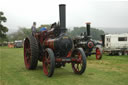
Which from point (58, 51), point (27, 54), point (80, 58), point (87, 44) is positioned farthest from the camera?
point (87, 44)

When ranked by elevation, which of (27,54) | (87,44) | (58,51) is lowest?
(27,54)

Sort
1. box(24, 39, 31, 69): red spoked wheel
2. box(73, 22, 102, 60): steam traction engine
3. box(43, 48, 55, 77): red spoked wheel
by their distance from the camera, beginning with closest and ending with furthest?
box(43, 48, 55, 77): red spoked wheel → box(24, 39, 31, 69): red spoked wheel → box(73, 22, 102, 60): steam traction engine

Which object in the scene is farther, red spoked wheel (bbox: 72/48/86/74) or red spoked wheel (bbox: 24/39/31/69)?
red spoked wheel (bbox: 24/39/31/69)

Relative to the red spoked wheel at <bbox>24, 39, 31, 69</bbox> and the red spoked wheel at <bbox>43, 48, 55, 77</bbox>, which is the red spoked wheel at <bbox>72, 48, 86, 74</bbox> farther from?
the red spoked wheel at <bbox>24, 39, 31, 69</bbox>

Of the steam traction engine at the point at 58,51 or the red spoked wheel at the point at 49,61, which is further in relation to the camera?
the steam traction engine at the point at 58,51

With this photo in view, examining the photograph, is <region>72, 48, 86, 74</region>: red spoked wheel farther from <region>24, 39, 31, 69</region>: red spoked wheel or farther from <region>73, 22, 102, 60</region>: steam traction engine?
<region>73, 22, 102, 60</region>: steam traction engine

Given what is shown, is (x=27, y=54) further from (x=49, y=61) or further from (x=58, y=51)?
(x=49, y=61)

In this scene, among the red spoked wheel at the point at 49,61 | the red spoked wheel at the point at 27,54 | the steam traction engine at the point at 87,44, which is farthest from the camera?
the steam traction engine at the point at 87,44

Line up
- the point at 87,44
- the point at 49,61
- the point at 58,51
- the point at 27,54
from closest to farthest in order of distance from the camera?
the point at 49,61 → the point at 58,51 → the point at 27,54 → the point at 87,44

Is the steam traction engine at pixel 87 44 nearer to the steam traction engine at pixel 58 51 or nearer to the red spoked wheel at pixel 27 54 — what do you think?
the red spoked wheel at pixel 27 54

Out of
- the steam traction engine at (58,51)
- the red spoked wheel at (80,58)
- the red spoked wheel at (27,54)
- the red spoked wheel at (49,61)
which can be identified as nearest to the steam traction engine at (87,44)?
the red spoked wheel at (27,54)

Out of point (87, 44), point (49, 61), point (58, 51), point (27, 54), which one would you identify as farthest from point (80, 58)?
point (87, 44)

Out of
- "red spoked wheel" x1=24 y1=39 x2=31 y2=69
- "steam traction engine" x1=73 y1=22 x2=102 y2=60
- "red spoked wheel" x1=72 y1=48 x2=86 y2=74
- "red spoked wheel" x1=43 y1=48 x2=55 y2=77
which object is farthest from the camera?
"steam traction engine" x1=73 y1=22 x2=102 y2=60

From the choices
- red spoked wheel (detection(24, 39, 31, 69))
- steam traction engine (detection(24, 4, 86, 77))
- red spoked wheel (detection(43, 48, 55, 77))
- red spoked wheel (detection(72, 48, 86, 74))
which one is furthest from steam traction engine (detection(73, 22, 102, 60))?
red spoked wheel (detection(43, 48, 55, 77))
